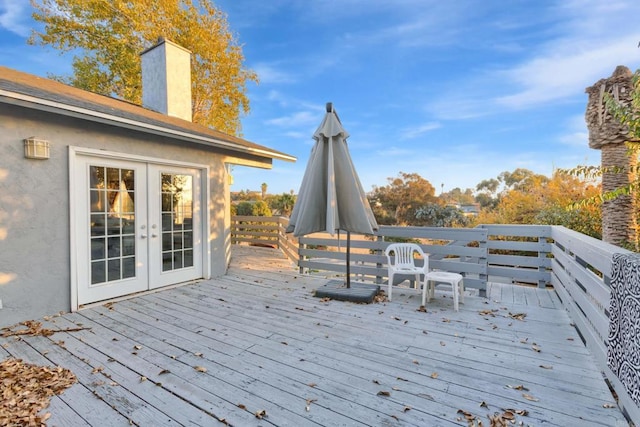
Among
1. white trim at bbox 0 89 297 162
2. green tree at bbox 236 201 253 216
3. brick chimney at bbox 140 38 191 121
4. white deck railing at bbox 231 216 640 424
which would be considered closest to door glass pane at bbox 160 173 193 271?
white trim at bbox 0 89 297 162

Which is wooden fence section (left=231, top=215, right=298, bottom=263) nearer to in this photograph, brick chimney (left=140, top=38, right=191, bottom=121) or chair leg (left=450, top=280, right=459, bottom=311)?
brick chimney (left=140, top=38, right=191, bottom=121)

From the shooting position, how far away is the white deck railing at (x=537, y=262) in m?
2.33

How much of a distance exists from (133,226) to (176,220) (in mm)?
728

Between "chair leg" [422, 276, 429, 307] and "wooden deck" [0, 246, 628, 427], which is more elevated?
"chair leg" [422, 276, 429, 307]

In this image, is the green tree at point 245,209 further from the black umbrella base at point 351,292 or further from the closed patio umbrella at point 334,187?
the closed patio umbrella at point 334,187

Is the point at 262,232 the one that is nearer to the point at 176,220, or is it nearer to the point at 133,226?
the point at 176,220

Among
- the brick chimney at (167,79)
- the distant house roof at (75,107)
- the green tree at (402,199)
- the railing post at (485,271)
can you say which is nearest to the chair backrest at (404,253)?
the railing post at (485,271)

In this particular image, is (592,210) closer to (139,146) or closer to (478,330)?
(478,330)

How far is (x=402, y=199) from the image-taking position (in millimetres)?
21781

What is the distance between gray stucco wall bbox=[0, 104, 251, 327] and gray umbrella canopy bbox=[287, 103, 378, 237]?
2875 mm

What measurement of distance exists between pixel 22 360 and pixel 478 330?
4386mm

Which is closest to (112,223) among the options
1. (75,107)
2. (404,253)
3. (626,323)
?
(75,107)

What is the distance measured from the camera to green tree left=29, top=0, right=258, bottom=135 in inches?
498

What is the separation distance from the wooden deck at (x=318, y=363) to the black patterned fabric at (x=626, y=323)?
0.32 m
